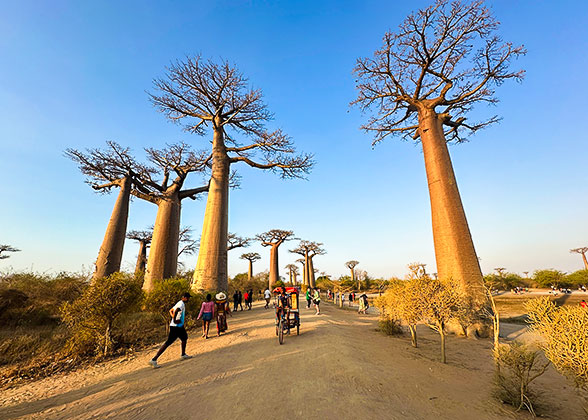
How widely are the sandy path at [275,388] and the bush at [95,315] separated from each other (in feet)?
3.28

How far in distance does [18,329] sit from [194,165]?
990cm

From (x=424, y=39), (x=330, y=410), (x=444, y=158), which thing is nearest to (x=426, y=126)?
(x=444, y=158)

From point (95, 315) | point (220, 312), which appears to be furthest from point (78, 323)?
point (220, 312)

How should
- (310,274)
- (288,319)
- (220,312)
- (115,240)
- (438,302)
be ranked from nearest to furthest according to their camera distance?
(438,302) < (288,319) < (220,312) < (115,240) < (310,274)

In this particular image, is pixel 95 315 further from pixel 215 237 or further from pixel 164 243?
pixel 164 243

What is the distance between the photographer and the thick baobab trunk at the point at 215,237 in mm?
10094

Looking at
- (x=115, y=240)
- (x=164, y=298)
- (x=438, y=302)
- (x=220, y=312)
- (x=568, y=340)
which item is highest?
(x=115, y=240)

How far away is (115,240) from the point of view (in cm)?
1056

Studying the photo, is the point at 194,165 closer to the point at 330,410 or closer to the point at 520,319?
the point at 330,410

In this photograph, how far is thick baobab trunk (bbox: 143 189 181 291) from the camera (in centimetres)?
1174

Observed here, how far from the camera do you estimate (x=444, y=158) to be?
9320 millimetres

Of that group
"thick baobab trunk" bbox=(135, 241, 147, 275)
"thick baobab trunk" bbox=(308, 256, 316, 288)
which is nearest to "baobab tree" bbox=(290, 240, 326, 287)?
"thick baobab trunk" bbox=(308, 256, 316, 288)

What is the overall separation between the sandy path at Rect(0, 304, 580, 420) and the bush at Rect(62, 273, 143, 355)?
3.28 feet

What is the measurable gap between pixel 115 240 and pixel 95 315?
6569mm
